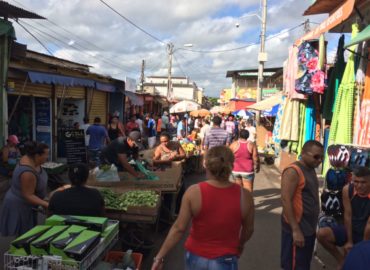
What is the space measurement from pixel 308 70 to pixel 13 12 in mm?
6997

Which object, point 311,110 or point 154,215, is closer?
point 154,215

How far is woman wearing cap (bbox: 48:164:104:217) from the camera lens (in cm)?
398

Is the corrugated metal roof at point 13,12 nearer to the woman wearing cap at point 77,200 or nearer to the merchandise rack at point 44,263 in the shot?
the woman wearing cap at point 77,200

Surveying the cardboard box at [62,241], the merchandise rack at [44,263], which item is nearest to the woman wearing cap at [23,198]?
the cardboard box at [62,241]

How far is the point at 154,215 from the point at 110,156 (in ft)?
7.45

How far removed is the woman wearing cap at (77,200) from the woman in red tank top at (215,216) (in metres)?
1.29

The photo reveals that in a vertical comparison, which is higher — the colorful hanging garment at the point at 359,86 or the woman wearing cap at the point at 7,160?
the colorful hanging garment at the point at 359,86

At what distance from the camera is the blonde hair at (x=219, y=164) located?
290 cm

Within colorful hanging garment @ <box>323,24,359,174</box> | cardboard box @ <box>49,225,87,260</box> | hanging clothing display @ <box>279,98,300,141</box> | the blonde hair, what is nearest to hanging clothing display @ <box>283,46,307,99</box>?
hanging clothing display @ <box>279,98,300,141</box>

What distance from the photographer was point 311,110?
378 inches

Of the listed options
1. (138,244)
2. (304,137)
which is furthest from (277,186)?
(138,244)

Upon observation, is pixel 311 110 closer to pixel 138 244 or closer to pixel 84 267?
pixel 138 244

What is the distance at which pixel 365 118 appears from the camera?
6195 mm

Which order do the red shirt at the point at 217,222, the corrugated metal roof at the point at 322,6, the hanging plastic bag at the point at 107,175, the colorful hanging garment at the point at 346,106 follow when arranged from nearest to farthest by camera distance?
1. the red shirt at the point at 217,222
2. the hanging plastic bag at the point at 107,175
3. the colorful hanging garment at the point at 346,106
4. the corrugated metal roof at the point at 322,6
